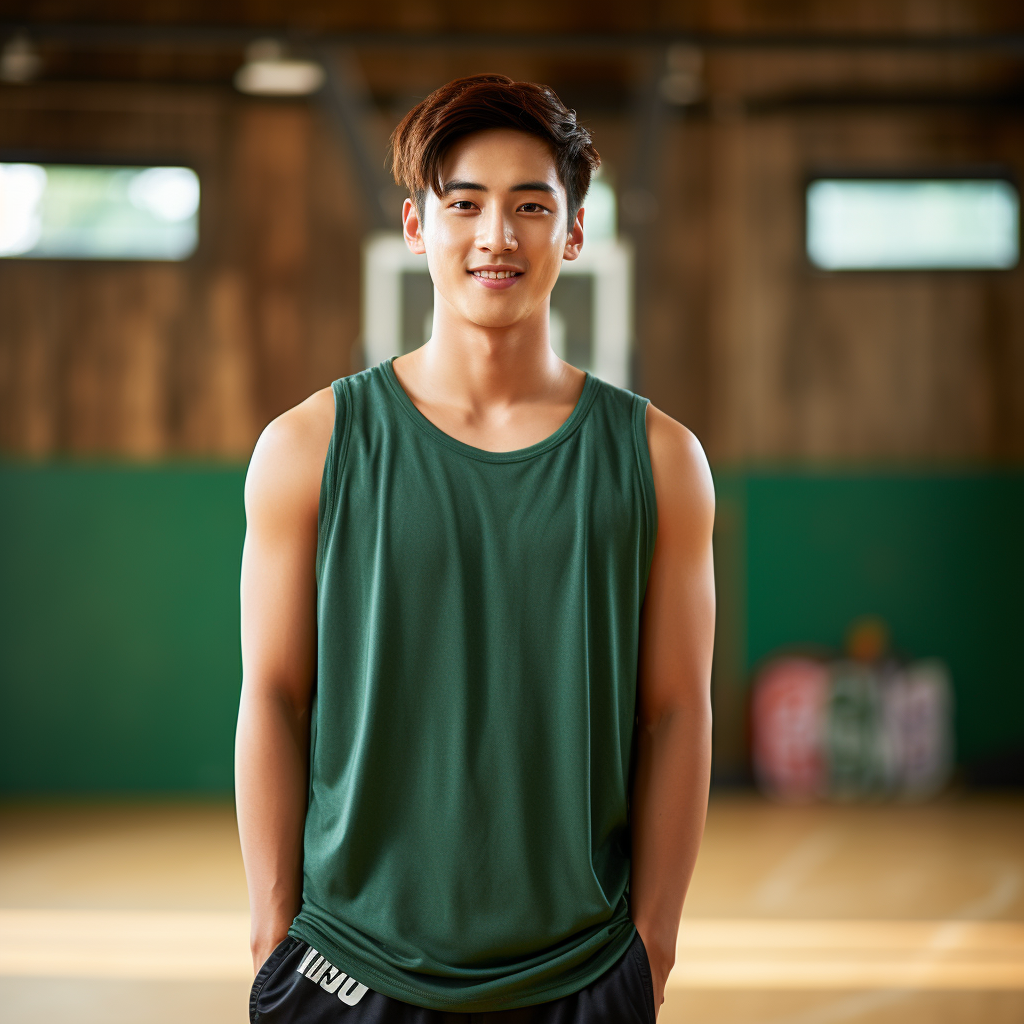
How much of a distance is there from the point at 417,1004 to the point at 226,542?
16.9 ft

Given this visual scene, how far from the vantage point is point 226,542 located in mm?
5980

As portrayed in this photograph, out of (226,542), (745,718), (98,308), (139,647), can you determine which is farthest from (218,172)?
(745,718)

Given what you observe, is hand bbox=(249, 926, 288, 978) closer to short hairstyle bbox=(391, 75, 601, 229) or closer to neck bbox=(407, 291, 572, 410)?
neck bbox=(407, 291, 572, 410)

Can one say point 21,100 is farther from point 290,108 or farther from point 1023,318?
point 1023,318

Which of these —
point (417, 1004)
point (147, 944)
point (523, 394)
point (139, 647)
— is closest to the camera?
point (417, 1004)

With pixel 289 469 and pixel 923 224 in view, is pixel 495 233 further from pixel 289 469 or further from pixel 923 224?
pixel 923 224

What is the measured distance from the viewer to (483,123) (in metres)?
1.10

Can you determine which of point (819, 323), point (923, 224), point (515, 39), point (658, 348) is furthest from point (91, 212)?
point (923, 224)

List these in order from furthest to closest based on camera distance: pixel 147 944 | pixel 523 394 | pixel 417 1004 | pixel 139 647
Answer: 1. pixel 139 647
2. pixel 147 944
3. pixel 523 394
4. pixel 417 1004

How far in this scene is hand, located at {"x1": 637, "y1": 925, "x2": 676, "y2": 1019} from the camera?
44.7 inches

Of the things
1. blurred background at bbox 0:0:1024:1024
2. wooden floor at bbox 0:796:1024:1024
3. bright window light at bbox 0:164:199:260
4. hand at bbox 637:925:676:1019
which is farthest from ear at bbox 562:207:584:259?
bright window light at bbox 0:164:199:260

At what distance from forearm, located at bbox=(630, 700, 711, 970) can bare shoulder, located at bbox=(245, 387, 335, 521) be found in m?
0.43

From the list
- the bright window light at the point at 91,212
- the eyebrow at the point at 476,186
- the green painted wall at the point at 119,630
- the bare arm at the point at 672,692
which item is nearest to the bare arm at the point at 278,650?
the eyebrow at the point at 476,186

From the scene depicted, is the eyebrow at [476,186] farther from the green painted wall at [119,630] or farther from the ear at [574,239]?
the green painted wall at [119,630]
